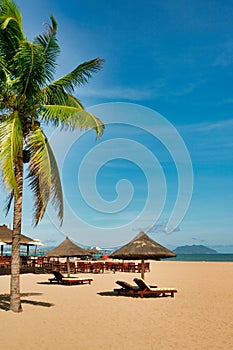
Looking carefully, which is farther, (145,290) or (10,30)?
(145,290)

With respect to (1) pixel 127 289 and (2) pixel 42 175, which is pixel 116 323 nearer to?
(2) pixel 42 175

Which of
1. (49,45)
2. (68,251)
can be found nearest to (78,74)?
(49,45)

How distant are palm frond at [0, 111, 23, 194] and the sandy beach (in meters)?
3.01

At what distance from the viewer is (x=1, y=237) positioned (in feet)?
80.6

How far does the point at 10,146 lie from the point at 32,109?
1757mm

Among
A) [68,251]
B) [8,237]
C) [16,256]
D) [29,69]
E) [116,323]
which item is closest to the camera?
[116,323]

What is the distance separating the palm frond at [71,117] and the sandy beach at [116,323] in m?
4.75

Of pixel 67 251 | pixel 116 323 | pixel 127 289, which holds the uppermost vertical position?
pixel 67 251

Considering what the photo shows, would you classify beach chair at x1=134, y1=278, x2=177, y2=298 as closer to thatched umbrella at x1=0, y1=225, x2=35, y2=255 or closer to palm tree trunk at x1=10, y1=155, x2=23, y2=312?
palm tree trunk at x1=10, y1=155, x2=23, y2=312

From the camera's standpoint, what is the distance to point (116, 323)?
942 centimetres

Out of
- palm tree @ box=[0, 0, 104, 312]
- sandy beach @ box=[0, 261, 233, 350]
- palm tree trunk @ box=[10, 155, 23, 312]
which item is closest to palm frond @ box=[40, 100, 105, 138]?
palm tree @ box=[0, 0, 104, 312]

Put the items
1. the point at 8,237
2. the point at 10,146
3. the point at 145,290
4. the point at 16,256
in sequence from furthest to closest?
the point at 8,237 < the point at 145,290 < the point at 16,256 < the point at 10,146

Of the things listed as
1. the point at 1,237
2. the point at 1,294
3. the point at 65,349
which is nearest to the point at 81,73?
the point at 65,349

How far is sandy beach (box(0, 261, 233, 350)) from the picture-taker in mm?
7473
